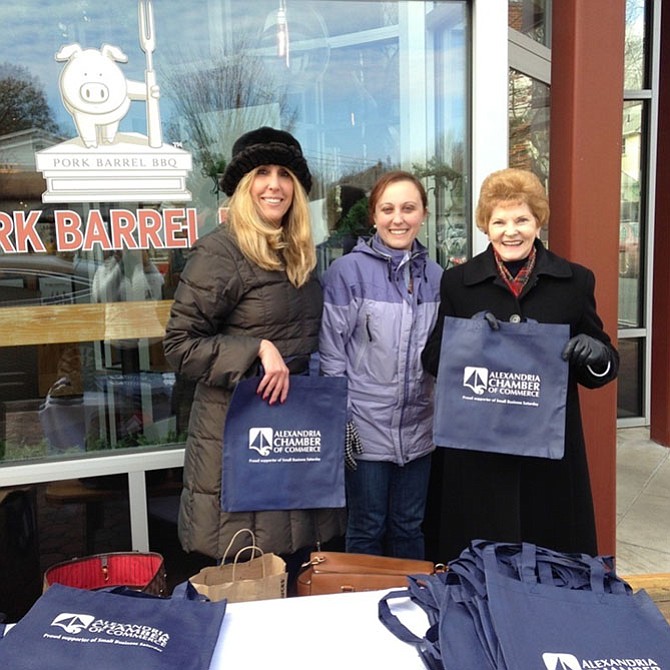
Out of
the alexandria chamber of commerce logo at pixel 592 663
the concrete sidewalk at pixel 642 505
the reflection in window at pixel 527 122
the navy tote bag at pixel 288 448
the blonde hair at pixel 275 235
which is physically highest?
the reflection in window at pixel 527 122

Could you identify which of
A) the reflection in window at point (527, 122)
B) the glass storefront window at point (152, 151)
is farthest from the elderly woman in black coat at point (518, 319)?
the reflection in window at point (527, 122)

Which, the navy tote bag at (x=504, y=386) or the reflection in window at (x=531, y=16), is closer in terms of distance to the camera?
the navy tote bag at (x=504, y=386)

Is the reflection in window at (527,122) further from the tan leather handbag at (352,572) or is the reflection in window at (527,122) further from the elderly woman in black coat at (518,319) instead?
the tan leather handbag at (352,572)

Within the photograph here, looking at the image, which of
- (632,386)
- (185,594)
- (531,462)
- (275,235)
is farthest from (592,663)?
(632,386)

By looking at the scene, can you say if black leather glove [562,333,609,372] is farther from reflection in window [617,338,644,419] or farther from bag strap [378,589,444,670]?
reflection in window [617,338,644,419]

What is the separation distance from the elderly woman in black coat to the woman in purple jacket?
129 millimetres

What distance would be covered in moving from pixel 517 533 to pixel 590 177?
5.29 feet

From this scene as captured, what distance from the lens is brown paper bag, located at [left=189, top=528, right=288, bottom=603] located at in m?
2.02

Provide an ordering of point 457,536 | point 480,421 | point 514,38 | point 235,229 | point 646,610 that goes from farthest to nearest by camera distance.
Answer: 1. point 514,38
2. point 457,536
3. point 235,229
4. point 480,421
5. point 646,610

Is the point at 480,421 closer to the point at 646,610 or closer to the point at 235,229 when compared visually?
the point at 646,610

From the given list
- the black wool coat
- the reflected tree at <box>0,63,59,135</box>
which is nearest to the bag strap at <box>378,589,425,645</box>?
the black wool coat

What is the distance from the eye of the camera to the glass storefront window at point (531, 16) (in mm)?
4512

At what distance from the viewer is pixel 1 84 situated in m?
2.76

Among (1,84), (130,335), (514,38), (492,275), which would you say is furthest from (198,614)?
(514,38)
